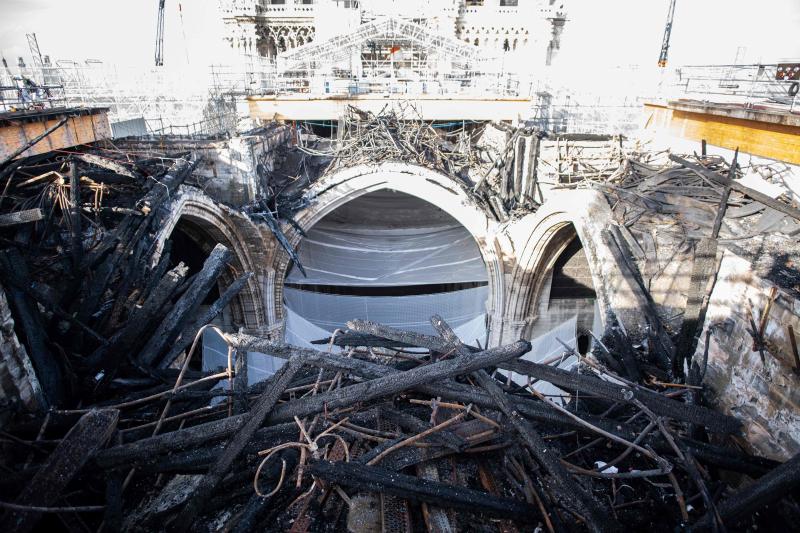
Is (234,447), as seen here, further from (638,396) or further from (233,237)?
(233,237)

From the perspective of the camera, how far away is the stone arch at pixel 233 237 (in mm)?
7754

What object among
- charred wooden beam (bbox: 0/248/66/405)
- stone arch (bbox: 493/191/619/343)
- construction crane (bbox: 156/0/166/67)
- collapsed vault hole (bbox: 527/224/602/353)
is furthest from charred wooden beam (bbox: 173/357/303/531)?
construction crane (bbox: 156/0/166/67)

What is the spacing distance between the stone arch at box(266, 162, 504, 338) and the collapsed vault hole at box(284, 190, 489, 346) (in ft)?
3.68

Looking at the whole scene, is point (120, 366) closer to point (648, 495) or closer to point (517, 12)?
point (648, 495)

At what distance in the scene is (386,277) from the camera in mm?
12156

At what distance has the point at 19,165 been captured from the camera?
5477mm

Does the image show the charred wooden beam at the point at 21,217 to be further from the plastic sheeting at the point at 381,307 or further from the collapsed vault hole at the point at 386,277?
the plastic sheeting at the point at 381,307

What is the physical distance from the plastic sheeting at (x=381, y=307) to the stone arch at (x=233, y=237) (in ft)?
4.02

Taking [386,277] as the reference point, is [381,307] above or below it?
below

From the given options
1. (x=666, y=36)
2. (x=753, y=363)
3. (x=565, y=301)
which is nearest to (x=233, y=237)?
(x=565, y=301)

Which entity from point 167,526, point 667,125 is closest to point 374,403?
point 167,526

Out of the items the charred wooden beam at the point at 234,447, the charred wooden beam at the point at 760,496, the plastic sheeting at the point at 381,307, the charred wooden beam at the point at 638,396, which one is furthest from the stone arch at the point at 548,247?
the charred wooden beam at the point at 234,447

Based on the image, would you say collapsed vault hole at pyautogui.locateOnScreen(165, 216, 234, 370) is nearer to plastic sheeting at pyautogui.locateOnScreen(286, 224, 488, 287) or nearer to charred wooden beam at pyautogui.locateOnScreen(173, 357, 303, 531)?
plastic sheeting at pyautogui.locateOnScreen(286, 224, 488, 287)

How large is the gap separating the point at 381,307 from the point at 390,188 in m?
3.42
